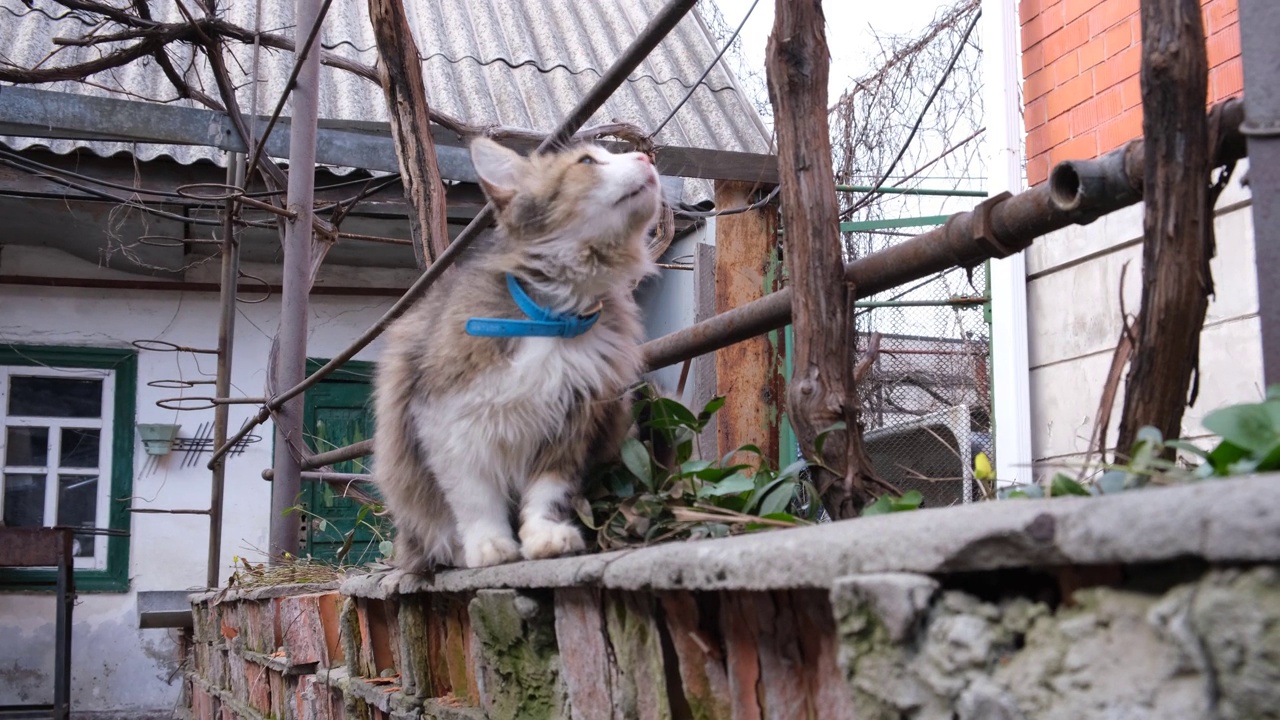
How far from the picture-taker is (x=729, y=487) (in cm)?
193

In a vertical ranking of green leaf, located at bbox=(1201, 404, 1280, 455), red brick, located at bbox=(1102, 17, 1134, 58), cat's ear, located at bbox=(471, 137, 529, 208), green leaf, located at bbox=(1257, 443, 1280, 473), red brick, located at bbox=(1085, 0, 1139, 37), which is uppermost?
red brick, located at bbox=(1085, 0, 1139, 37)

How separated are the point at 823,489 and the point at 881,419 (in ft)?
12.9

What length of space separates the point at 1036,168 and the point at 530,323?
3244 millimetres

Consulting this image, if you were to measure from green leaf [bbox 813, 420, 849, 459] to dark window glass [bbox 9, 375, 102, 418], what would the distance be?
7808mm

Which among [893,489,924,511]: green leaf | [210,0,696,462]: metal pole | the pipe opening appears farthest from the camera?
[210,0,696,462]: metal pole

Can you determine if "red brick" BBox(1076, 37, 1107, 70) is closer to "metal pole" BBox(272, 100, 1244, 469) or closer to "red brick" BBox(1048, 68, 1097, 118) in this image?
"red brick" BBox(1048, 68, 1097, 118)

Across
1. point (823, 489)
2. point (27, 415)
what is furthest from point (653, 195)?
point (27, 415)

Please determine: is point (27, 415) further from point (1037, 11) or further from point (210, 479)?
point (1037, 11)

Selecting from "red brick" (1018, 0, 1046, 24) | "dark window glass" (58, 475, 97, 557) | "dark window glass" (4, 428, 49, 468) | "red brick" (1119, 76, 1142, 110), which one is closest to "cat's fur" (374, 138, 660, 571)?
"red brick" (1119, 76, 1142, 110)

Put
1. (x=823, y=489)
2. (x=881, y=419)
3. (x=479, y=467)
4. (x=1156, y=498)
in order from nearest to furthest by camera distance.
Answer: (x=1156, y=498)
(x=823, y=489)
(x=479, y=467)
(x=881, y=419)

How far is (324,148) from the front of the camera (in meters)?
5.23

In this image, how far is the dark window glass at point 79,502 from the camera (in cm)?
820

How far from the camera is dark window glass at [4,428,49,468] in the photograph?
26.7 feet

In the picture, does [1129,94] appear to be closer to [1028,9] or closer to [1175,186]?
[1028,9]
